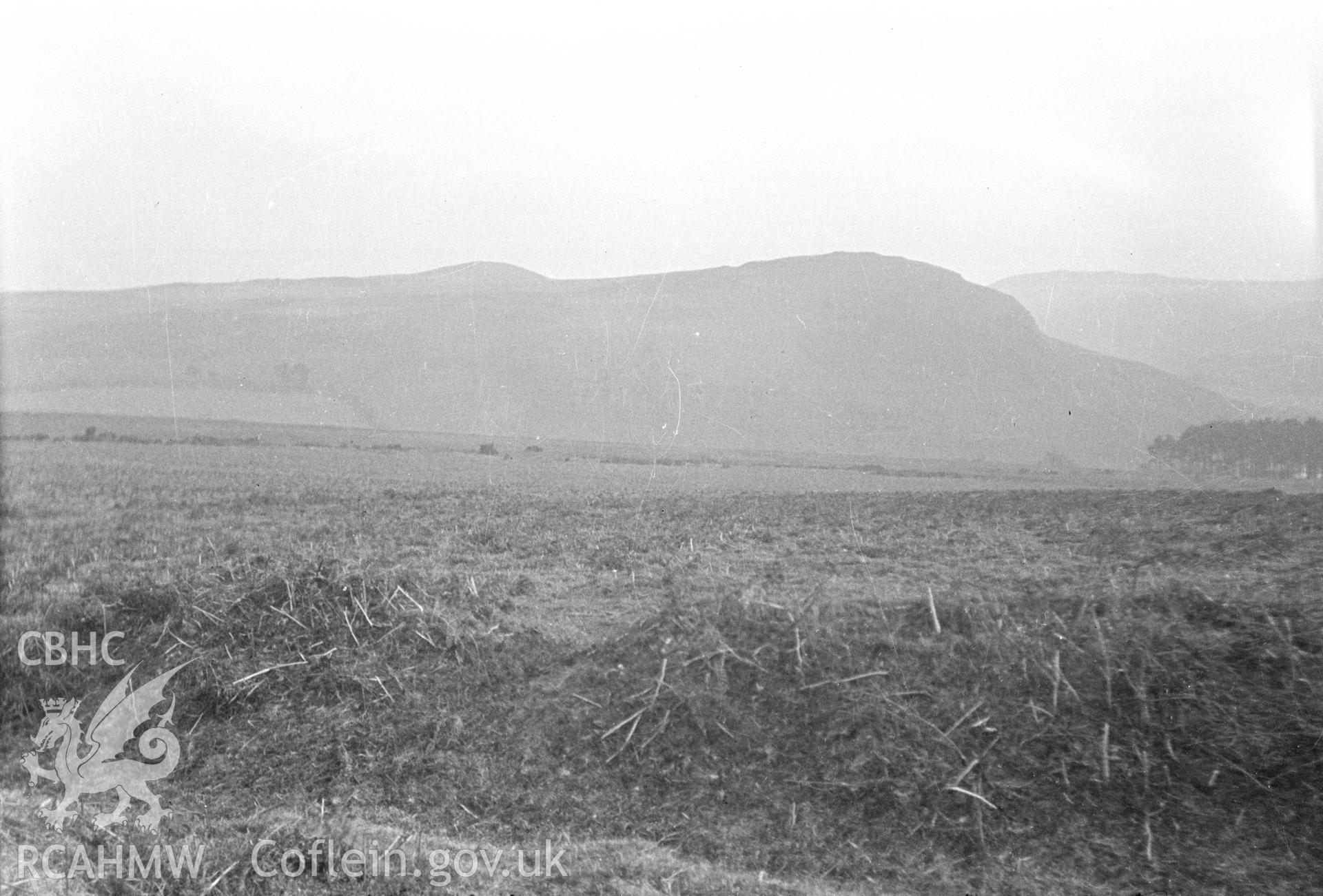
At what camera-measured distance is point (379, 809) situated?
16.1 ft

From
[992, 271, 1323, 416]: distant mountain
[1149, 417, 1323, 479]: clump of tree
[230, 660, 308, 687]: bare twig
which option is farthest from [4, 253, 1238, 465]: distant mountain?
[230, 660, 308, 687]: bare twig

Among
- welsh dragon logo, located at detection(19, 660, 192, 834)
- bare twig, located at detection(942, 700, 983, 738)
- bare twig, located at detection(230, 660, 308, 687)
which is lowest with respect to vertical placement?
welsh dragon logo, located at detection(19, 660, 192, 834)

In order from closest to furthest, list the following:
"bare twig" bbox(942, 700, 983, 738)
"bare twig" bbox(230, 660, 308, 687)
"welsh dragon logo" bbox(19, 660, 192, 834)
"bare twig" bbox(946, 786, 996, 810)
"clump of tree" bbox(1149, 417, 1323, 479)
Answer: "bare twig" bbox(946, 786, 996, 810)
"bare twig" bbox(942, 700, 983, 738)
"welsh dragon logo" bbox(19, 660, 192, 834)
"bare twig" bbox(230, 660, 308, 687)
"clump of tree" bbox(1149, 417, 1323, 479)

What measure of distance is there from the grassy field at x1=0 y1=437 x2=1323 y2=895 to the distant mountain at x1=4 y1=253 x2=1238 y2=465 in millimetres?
17008

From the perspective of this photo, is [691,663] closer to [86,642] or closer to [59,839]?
[59,839]

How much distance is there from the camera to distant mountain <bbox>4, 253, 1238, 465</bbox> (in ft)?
105

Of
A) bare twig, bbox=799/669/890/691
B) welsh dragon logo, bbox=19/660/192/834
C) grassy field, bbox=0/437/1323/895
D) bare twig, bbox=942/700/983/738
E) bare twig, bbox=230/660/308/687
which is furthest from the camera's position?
bare twig, bbox=230/660/308/687

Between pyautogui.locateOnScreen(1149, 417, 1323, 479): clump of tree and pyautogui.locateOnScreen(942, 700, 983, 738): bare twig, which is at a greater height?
pyautogui.locateOnScreen(1149, 417, 1323, 479): clump of tree

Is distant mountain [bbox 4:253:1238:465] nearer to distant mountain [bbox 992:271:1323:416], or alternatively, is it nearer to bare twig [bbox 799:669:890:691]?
distant mountain [bbox 992:271:1323:416]

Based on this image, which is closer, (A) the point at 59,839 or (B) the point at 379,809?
(A) the point at 59,839

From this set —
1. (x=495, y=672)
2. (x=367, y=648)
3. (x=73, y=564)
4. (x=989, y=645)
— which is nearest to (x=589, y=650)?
(x=495, y=672)

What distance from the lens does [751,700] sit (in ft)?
17.3

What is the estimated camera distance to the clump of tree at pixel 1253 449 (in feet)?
33.5

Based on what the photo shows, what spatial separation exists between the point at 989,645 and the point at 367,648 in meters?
4.36
